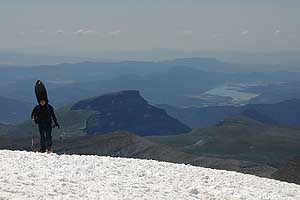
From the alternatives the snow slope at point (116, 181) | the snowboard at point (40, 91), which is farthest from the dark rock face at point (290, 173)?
the snowboard at point (40, 91)

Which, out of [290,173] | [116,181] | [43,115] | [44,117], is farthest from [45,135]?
[290,173]

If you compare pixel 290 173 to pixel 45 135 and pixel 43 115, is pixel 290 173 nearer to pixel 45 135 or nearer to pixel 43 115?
pixel 45 135

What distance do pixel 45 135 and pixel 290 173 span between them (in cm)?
8012

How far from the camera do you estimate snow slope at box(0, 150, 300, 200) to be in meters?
15.9

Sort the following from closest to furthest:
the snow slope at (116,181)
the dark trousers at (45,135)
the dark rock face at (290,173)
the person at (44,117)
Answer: the snow slope at (116,181), the person at (44,117), the dark trousers at (45,135), the dark rock face at (290,173)

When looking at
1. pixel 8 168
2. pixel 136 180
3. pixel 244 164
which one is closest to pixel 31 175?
pixel 8 168

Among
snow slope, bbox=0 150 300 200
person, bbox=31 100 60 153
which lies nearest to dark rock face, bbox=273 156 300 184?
snow slope, bbox=0 150 300 200

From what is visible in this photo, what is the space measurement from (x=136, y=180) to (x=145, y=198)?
8.82ft

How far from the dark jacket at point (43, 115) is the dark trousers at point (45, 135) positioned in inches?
8.3

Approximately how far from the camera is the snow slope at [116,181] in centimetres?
1594

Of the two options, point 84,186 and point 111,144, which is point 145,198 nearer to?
point 84,186

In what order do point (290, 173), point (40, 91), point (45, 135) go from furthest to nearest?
point (290, 173)
point (45, 135)
point (40, 91)

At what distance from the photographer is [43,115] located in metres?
22.6

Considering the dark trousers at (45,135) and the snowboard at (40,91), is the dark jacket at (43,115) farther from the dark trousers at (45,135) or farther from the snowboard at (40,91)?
the snowboard at (40,91)
